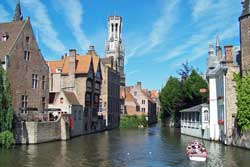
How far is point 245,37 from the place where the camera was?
36.1 meters

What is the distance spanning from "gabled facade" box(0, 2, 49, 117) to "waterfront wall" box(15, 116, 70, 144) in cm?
293

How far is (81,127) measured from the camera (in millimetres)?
55469

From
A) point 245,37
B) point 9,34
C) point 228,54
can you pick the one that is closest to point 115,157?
point 228,54

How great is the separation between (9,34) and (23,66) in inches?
174

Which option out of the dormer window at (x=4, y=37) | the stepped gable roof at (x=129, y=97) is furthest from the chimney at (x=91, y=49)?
the dormer window at (x=4, y=37)

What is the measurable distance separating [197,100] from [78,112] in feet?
91.4

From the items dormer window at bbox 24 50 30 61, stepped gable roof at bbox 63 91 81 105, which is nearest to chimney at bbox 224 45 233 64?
dormer window at bbox 24 50 30 61

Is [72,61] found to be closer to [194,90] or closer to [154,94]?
[194,90]

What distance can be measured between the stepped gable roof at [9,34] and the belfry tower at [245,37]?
85.9ft

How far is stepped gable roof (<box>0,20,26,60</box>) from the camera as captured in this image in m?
40.6

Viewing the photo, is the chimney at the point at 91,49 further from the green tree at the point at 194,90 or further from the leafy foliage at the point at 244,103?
the leafy foliage at the point at 244,103

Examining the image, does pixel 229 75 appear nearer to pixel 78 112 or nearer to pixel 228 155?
pixel 228 155

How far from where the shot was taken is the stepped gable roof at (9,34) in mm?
40625

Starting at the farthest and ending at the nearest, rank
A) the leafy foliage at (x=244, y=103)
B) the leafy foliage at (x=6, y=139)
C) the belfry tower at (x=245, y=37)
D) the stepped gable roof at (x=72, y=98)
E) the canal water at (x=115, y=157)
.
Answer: the stepped gable roof at (x=72, y=98), the belfry tower at (x=245, y=37), the leafy foliage at (x=6, y=139), the leafy foliage at (x=244, y=103), the canal water at (x=115, y=157)
